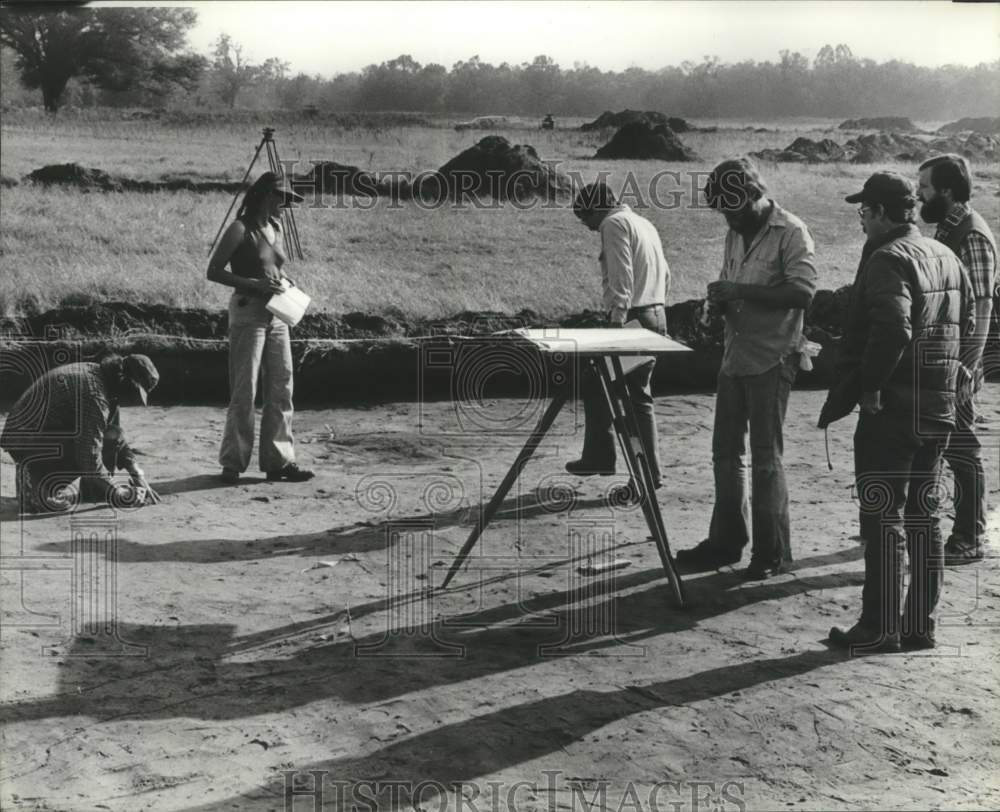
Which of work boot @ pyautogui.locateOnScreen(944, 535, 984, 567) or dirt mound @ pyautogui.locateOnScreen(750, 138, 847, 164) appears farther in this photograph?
dirt mound @ pyautogui.locateOnScreen(750, 138, 847, 164)

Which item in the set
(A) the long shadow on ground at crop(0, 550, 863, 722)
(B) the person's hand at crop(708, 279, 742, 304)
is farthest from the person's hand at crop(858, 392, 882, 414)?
(A) the long shadow on ground at crop(0, 550, 863, 722)

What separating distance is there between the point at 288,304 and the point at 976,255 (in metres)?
3.70

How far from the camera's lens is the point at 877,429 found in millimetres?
4969

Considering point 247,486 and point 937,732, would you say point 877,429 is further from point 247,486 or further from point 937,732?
point 247,486

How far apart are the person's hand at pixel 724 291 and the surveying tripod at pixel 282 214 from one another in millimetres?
6140

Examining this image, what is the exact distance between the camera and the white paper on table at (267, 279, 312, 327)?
24.4 ft

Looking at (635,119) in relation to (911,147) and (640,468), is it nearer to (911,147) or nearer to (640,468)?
(911,147)

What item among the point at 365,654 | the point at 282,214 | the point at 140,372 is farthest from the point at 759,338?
the point at 282,214

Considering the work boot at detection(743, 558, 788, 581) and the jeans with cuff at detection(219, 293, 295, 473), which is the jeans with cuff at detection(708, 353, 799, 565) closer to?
the work boot at detection(743, 558, 788, 581)

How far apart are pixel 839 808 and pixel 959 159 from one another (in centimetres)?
332

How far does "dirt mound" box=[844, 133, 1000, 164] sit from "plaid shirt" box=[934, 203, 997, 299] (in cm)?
586

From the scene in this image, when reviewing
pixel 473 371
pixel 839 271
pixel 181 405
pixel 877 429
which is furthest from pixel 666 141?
pixel 877 429

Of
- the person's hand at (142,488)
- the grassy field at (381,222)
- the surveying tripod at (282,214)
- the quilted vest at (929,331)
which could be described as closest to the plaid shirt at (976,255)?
the quilted vest at (929,331)

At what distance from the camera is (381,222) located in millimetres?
11703
